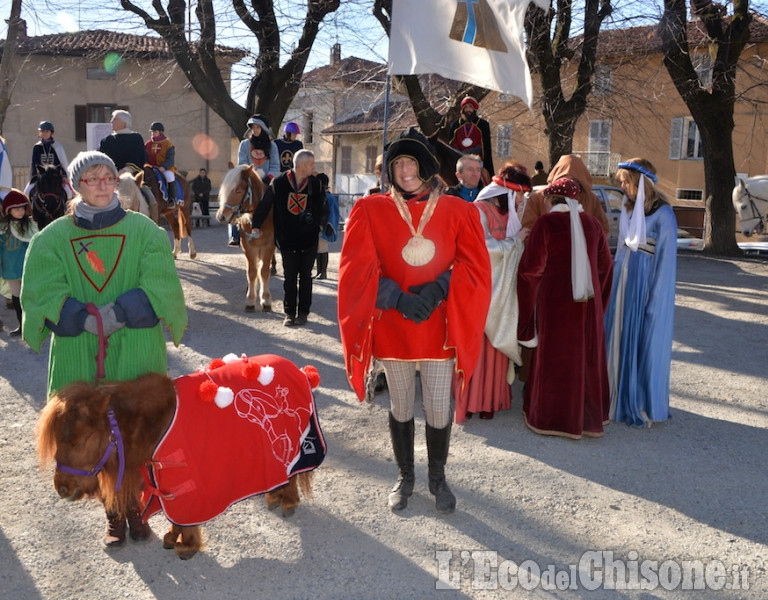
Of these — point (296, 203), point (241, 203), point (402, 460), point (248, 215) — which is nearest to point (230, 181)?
point (241, 203)

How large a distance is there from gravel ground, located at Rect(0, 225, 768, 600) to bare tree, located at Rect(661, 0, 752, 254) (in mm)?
10713

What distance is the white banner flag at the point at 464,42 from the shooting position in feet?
17.7

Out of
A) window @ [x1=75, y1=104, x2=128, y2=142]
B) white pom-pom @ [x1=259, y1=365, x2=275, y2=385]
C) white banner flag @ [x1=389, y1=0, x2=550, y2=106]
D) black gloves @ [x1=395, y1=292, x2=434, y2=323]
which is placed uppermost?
window @ [x1=75, y1=104, x2=128, y2=142]

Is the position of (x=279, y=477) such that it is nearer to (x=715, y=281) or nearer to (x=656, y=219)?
(x=656, y=219)

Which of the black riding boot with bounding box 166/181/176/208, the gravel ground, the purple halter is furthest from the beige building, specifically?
the purple halter

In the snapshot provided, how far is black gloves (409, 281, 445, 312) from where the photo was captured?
11.7ft

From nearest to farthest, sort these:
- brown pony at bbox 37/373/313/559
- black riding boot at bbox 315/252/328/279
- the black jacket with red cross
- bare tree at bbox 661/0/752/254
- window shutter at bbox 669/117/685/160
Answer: brown pony at bbox 37/373/313/559, the black jacket with red cross, black riding boot at bbox 315/252/328/279, bare tree at bbox 661/0/752/254, window shutter at bbox 669/117/685/160

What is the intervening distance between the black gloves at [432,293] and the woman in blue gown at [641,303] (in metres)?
2.23

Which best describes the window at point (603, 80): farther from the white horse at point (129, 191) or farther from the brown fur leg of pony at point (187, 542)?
the brown fur leg of pony at point (187, 542)

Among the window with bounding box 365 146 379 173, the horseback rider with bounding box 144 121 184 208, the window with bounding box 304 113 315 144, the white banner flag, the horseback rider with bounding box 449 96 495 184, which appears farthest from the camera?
the window with bounding box 304 113 315 144

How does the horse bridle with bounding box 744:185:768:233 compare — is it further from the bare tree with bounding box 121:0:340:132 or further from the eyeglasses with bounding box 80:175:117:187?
the eyeglasses with bounding box 80:175:117:187

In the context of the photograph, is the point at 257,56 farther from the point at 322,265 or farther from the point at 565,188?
the point at 565,188

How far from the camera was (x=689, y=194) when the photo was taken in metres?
28.9

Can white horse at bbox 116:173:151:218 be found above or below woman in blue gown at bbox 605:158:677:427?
above
